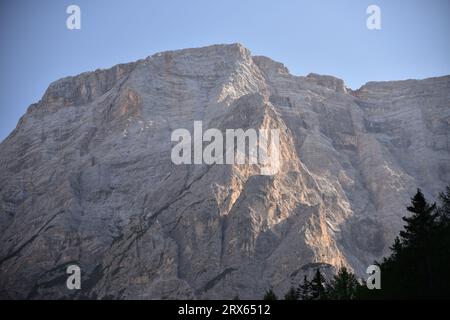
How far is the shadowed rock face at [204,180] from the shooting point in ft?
395

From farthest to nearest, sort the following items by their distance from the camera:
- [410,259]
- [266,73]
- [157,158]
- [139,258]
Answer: [266,73]
[157,158]
[139,258]
[410,259]

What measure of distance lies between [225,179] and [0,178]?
48764 mm

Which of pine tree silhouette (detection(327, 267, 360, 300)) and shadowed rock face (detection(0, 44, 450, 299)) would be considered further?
shadowed rock face (detection(0, 44, 450, 299))

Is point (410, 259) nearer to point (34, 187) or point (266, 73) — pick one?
point (34, 187)

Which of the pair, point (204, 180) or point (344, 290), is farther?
point (204, 180)

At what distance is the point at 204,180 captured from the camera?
134m

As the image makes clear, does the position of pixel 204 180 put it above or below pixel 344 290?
above

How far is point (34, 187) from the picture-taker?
151m

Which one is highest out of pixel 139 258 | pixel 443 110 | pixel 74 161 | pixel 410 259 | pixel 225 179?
pixel 443 110

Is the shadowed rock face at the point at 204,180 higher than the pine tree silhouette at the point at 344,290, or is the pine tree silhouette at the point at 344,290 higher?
the shadowed rock face at the point at 204,180

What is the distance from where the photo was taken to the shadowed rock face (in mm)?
120375

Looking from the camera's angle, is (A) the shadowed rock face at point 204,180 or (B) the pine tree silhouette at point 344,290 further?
(A) the shadowed rock face at point 204,180

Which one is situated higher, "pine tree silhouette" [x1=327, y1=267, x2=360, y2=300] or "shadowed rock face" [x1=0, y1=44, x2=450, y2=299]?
"shadowed rock face" [x1=0, y1=44, x2=450, y2=299]
